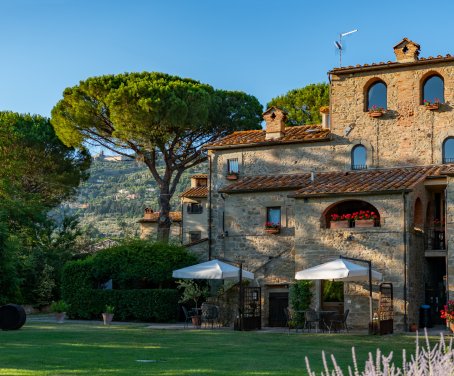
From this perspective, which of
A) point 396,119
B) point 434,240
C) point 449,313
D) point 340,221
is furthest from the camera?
point 396,119

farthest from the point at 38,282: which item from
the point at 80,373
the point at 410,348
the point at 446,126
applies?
the point at 80,373

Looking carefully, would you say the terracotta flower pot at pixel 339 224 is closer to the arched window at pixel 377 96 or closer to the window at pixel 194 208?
the arched window at pixel 377 96

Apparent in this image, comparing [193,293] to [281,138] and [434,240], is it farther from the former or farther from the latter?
[434,240]

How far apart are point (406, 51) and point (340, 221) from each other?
7771mm

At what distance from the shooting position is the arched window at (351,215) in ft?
86.5

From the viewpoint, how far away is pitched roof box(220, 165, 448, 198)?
26656 mm

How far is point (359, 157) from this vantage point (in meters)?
30.6

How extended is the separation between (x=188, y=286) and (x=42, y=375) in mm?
16579

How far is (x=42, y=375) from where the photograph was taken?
1262cm

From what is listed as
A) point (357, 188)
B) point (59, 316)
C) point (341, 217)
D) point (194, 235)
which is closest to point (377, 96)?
point (357, 188)

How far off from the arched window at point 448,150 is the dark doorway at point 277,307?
784cm

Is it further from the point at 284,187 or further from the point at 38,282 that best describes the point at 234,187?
the point at 38,282

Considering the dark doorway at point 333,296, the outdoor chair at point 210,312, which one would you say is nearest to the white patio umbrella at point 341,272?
the dark doorway at point 333,296

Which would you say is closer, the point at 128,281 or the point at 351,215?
the point at 351,215
